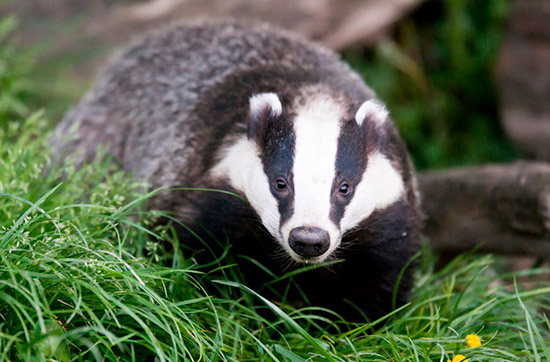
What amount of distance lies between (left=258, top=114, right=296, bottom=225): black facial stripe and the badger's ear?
22 mm

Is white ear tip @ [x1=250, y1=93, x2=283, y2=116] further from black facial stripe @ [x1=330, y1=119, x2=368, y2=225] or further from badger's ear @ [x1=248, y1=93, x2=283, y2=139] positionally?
black facial stripe @ [x1=330, y1=119, x2=368, y2=225]

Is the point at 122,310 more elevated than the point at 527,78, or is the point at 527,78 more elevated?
the point at 122,310

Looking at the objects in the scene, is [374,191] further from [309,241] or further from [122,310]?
[122,310]

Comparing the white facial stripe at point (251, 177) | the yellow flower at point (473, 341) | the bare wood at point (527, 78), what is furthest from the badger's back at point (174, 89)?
the bare wood at point (527, 78)

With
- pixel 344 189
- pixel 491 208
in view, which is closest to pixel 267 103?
pixel 344 189

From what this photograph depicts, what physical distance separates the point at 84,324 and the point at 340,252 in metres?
1.22

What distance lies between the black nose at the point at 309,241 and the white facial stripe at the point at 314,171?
28 millimetres

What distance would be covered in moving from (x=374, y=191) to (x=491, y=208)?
161cm

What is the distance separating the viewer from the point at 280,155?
115 inches

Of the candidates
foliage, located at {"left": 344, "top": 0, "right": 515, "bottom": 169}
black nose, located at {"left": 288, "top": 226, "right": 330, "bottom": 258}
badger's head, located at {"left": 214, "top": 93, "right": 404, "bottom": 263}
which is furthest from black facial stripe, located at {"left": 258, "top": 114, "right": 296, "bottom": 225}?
foliage, located at {"left": 344, "top": 0, "right": 515, "bottom": 169}

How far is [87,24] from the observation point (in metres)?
5.68

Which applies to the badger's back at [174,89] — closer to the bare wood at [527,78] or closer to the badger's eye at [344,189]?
the badger's eye at [344,189]

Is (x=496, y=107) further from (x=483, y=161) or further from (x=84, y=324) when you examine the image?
(x=84, y=324)

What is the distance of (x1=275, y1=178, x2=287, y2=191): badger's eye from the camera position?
2862 millimetres
